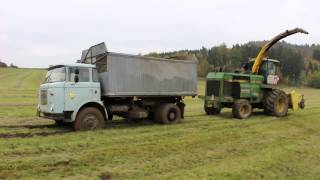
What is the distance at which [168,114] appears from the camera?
16.7 m

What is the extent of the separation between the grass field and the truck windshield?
1.72 m

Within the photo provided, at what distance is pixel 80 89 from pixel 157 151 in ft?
13.4

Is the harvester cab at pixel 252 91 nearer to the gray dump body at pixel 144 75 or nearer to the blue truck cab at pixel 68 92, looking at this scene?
the gray dump body at pixel 144 75

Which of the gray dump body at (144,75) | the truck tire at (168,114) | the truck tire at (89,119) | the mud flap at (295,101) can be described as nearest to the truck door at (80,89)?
the truck tire at (89,119)

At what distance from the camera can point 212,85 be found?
64.6 feet

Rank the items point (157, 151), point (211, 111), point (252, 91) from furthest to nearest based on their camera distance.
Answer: point (211, 111)
point (252, 91)
point (157, 151)

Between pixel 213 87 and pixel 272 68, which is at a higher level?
pixel 272 68

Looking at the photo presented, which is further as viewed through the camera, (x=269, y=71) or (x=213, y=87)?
(x=269, y=71)

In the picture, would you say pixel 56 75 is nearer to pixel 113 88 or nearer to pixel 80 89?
pixel 80 89

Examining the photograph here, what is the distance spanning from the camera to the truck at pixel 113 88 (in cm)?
1366

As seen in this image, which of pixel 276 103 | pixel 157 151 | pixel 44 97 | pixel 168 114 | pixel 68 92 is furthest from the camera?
pixel 276 103

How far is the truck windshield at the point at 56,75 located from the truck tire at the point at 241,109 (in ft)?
28.7

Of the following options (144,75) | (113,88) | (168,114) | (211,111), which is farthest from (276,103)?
(113,88)

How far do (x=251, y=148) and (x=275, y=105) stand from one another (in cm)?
862
